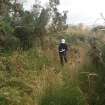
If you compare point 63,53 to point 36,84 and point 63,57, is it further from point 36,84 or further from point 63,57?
point 36,84

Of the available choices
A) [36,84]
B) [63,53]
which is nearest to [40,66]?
[63,53]

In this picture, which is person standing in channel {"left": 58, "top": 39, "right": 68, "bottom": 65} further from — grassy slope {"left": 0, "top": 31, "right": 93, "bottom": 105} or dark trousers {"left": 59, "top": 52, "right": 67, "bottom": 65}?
grassy slope {"left": 0, "top": 31, "right": 93, "bottom": 105}

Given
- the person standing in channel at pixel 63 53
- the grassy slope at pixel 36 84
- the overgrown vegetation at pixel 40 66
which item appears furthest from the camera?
the person standing in channel at pixel 63 53

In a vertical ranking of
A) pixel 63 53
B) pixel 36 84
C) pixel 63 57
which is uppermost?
pixel 63 53

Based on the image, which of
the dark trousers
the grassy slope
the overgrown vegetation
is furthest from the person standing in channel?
the grassy slope

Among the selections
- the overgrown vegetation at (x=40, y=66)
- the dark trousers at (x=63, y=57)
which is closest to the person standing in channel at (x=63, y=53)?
the dark trousers at (x=63, y=57)

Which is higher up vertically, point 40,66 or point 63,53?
point 63,53

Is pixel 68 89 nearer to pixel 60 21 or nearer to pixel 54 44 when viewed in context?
pixel 54 44

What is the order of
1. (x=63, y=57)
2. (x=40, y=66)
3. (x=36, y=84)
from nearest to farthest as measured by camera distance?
(x=36, y=84) → (x=40, y=66) → (x=63, y=57)

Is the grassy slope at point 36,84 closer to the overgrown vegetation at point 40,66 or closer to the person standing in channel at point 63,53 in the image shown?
the overgrown vegetation at point 40,66

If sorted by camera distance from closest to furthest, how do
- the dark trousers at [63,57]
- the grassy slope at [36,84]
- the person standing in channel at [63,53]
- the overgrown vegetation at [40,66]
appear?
the grassy slope at [36,84]
the overgrown vegetation at [40,66]
the dark trousers at [63,57]
the person standing in channel at [63,53]

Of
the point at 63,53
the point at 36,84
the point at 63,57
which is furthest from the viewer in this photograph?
the point at 63,53

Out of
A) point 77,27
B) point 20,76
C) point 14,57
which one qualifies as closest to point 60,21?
point 77,27

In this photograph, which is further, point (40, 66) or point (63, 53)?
point (63, 53)
